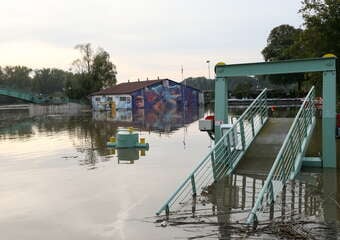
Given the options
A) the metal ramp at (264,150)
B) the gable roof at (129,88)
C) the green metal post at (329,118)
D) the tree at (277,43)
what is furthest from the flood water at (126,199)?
the tree at (277,43)

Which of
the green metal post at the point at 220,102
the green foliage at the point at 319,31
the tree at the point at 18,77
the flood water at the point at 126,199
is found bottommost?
the flood water at the point at 126,199

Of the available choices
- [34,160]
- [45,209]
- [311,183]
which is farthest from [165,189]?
[34,160]

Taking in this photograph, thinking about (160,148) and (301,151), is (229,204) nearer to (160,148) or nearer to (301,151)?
(301,151)

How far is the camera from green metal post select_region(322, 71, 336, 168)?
35.7 feet

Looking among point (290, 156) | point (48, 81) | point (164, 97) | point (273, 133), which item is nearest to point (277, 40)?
point (164, 97)

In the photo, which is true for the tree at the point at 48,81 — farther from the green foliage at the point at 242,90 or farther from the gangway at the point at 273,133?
the gangway at the point at 273,133

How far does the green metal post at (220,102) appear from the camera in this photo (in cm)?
1198

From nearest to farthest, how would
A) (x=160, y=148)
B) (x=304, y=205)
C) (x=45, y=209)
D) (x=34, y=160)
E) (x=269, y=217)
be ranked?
(x=269, y=217), (x=304, y=205), (x=45, y=209), (x=34, y=160), (x=160, y=148)

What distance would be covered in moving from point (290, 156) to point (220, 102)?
2.81m

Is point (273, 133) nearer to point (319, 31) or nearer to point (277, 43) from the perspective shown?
point (319, 31)

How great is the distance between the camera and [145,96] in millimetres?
57219

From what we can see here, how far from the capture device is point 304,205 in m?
7.95

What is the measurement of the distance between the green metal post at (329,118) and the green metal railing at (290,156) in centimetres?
52

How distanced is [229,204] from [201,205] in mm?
563
